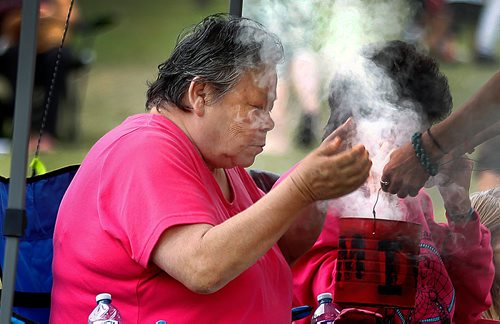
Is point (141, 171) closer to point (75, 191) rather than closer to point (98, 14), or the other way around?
point (75, 191)

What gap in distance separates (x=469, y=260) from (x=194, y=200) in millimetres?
1031

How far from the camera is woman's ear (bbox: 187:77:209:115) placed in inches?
78.2

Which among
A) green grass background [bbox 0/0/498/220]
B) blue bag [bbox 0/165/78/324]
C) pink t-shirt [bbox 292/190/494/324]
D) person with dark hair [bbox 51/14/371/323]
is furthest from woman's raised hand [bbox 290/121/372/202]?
green grass background [bbox 0/0/498/220]

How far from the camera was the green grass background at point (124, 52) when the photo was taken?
8969mm

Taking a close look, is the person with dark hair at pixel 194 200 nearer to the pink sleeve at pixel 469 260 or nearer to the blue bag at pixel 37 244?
the blue bag at pixel 37 244

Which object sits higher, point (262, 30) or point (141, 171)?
point (262, 30)

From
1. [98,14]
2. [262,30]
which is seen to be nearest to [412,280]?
[262,30]

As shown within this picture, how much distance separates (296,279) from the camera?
8.23 ft

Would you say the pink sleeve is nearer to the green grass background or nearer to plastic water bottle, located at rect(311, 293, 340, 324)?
plastic water bottle, located at rect(311, 293, 340, 324)

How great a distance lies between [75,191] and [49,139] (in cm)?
510

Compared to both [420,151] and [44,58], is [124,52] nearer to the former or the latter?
[44,58]

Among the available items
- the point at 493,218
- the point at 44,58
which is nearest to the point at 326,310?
the point at 493,218

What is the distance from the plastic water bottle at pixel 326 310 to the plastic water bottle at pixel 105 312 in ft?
1.84

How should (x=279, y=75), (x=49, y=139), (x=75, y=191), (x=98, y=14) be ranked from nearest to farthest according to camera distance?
(x=75, y=191) → (x=279, y=75) → (x=49, y=139) → (x=98, y=14)
